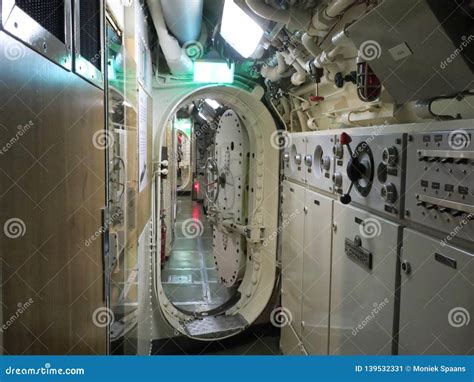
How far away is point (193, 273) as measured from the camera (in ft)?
21.4

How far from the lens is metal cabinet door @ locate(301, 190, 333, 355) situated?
2.69 meters

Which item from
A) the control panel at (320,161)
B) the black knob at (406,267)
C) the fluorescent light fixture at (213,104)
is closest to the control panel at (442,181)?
the black knob at (406,267)

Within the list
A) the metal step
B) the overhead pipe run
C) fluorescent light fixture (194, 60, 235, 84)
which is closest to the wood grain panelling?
the overhead pipe run

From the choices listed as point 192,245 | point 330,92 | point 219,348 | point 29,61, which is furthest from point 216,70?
point 192,245

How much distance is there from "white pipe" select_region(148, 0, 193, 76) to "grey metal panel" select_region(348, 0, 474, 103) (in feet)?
6.19

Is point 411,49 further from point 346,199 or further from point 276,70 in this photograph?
point 276,70

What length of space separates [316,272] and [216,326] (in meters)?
1.90

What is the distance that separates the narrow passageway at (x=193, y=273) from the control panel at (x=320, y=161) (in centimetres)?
269

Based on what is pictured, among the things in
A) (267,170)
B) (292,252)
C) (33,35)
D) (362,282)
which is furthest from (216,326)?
(33,35)

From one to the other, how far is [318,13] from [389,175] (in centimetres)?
107

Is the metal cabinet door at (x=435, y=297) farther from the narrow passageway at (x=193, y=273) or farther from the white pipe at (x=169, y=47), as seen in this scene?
the narrow passageway at (x=193, y=273)

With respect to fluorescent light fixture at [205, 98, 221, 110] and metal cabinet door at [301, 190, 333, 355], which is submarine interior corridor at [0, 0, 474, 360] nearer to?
metal cabinet door at [301, 190, 333, 355]

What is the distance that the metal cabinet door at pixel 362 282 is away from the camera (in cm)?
186

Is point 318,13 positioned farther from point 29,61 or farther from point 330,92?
point 29,61
